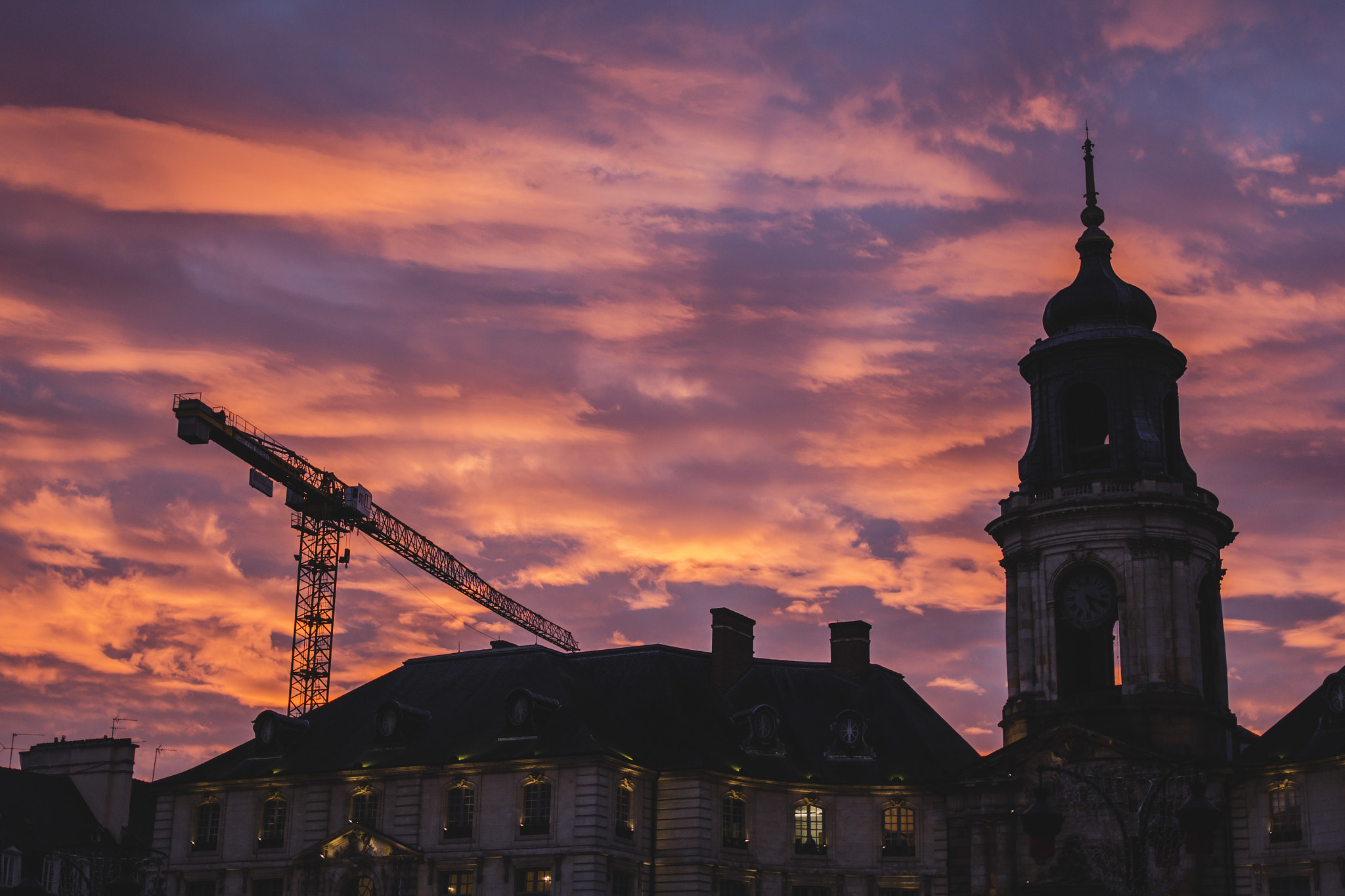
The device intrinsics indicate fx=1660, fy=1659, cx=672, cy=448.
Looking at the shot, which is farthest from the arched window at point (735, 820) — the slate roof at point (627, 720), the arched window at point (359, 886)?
the arched window at point (359, 886)

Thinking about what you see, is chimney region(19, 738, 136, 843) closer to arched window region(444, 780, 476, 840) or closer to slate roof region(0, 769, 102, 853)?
slate roof region(0, 769, 102, 853)

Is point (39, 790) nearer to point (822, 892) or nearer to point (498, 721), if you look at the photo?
point (498, 721)

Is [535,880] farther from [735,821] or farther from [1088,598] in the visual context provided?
[1088,598]

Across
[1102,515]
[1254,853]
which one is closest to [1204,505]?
[1102,515]

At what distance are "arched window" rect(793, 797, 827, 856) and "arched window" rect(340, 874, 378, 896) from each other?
53.8 feet

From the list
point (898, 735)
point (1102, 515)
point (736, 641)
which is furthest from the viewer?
point (736, 641)

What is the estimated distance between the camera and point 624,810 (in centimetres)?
6253

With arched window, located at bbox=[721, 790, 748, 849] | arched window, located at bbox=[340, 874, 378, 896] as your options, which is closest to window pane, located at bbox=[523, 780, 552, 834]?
arched window, located at bbox=[340, 874, 378, 896]

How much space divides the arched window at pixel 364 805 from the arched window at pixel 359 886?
82.5 inches

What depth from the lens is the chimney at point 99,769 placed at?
76.5m

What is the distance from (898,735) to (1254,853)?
49.7ft

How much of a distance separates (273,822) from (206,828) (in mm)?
3121

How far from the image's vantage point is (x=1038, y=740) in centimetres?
6056

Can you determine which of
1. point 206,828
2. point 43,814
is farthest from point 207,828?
point 43,814
